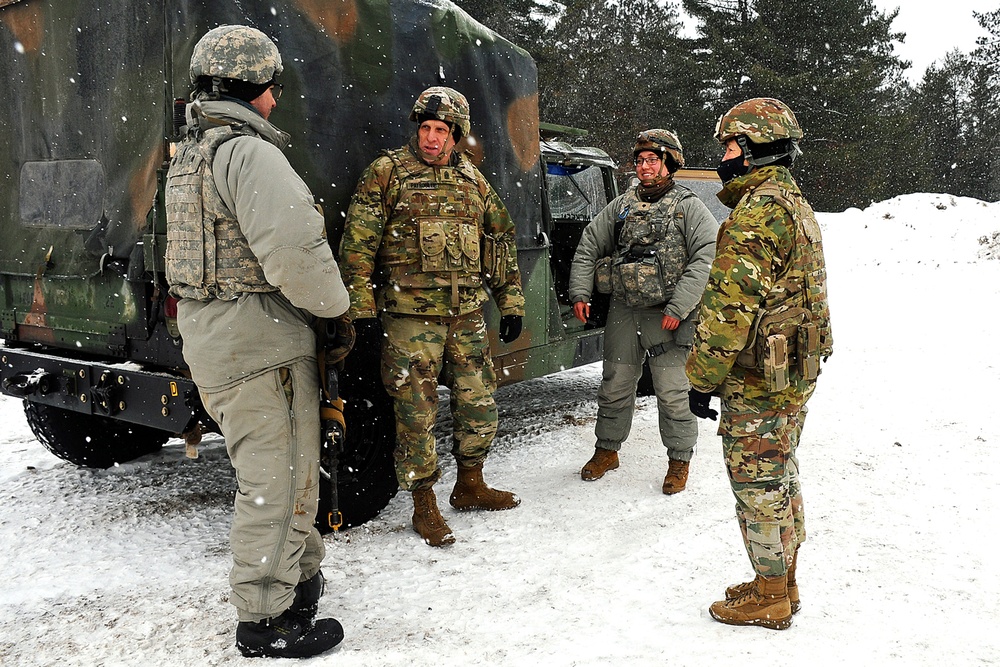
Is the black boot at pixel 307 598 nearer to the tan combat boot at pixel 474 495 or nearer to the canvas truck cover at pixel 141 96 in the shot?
the tan combat boot at pixel 474 495

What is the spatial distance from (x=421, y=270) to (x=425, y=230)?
17cm

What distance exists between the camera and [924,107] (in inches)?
1233

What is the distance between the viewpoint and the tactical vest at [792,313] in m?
2.51

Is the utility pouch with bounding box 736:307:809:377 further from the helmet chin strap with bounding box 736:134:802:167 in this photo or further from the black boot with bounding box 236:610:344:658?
the black boot with bounding box 236:610:344:658

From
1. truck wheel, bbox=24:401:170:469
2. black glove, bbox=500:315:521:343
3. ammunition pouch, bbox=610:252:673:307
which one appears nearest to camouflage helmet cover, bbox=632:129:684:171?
ammunition pouch, bbox=610:252:673:307

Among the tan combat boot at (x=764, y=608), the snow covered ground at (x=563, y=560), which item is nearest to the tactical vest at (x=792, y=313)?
the tan combat boot at (x=764, y=608)

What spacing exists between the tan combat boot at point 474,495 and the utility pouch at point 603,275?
1.16m

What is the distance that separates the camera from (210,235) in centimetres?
245

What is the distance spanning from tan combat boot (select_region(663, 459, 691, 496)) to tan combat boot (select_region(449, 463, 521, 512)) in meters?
0.83

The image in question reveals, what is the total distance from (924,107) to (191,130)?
3478cm

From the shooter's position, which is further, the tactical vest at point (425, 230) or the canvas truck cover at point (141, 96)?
the tactical vest at point (425, 230)

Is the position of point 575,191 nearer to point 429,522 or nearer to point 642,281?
point 642,281

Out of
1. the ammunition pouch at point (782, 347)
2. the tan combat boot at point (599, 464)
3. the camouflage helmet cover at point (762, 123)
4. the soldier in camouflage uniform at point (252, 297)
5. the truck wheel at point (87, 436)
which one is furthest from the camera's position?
the tan combat boot at point (599, 464)

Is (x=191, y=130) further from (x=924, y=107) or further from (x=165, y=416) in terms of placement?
(x=924, y=107)
